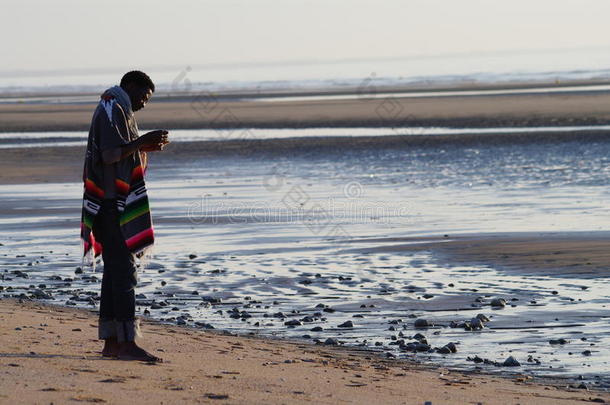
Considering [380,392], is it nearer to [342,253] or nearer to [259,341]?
[259,341]

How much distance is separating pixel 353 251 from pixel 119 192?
7120mm

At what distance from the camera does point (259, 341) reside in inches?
379

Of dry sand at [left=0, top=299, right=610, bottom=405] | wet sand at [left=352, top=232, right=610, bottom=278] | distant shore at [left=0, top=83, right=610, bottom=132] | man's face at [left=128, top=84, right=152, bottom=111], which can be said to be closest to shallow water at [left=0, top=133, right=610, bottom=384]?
wet sand at [left=352, top=232, right=610, bottom=278]

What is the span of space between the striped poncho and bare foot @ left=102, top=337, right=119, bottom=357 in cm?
66

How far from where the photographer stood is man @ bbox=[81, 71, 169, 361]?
792 cm

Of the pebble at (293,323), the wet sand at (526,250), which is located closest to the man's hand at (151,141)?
the pebble at (293,323)

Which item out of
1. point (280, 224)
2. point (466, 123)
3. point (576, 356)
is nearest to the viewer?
point (576, 356)

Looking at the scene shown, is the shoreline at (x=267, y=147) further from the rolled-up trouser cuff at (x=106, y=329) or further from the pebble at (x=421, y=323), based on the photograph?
the rolled-up trouser cuff at (x=106, y=329)

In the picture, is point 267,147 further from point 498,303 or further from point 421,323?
point 421,323

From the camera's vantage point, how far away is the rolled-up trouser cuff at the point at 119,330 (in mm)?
8156

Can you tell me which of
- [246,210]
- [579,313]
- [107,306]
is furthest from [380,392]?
[246,210]

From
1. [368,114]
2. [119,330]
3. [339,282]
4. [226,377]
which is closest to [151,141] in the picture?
[119,330]

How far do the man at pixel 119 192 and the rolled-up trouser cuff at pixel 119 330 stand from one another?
0.02 meters

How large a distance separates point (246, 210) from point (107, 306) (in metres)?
11.2
